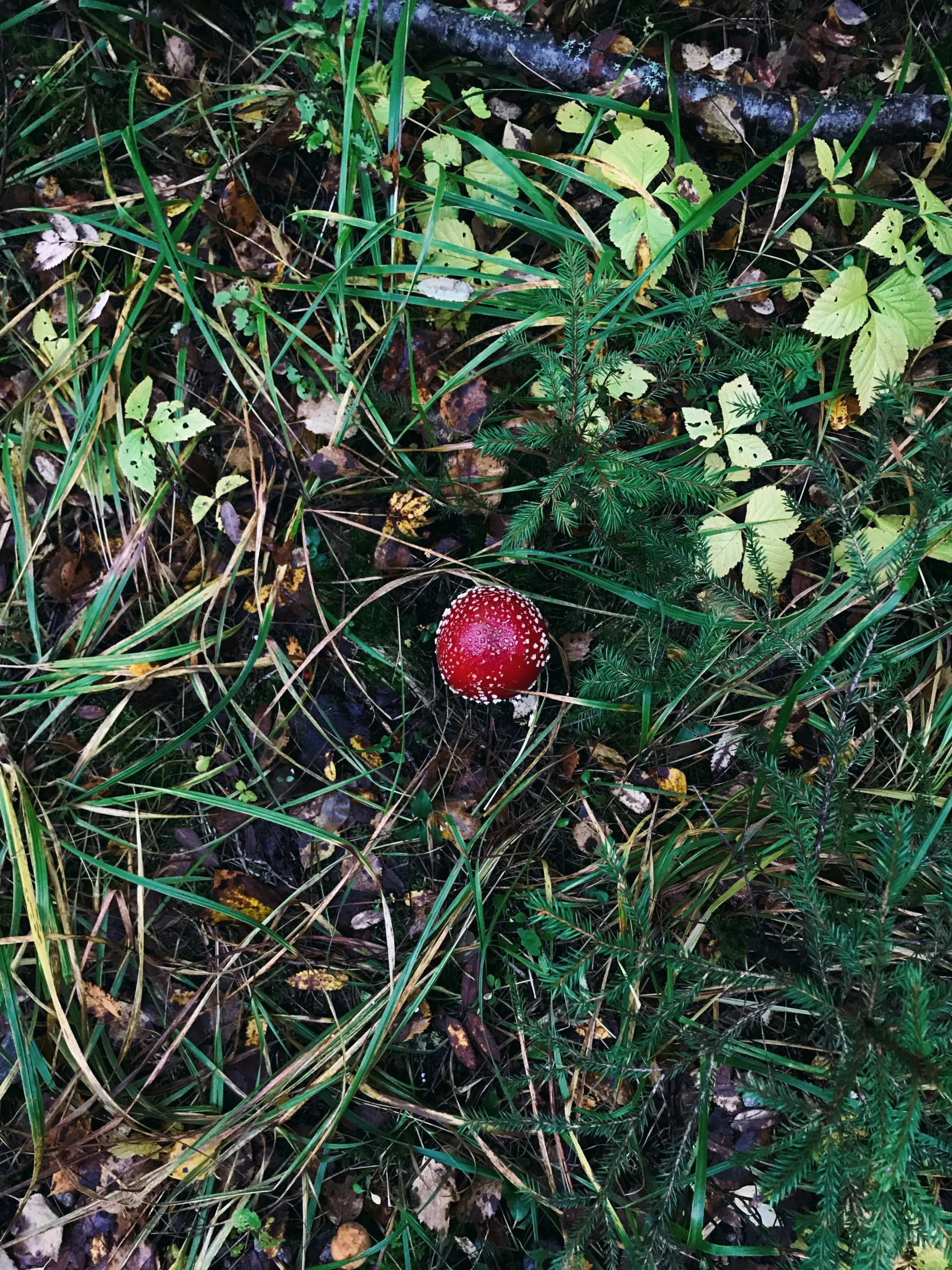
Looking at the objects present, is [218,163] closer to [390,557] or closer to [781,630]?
[390,557]

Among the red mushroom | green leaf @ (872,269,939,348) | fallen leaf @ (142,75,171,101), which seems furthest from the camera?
fallen leaf @ (142,75,171,101)

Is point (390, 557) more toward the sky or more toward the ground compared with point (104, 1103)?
more toward the sky

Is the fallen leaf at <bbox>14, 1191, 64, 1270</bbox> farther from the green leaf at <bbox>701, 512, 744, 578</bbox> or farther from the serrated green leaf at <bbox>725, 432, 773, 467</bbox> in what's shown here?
the serrated green leaf at <bbox>725, 432, 773, 467</bbox>

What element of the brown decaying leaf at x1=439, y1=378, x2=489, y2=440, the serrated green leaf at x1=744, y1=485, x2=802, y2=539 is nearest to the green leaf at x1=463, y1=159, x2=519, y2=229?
the brown decaying leaf at x1=439, y1=378, x2=489, y2=440

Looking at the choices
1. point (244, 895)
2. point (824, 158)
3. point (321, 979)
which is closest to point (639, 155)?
point (824, 158)

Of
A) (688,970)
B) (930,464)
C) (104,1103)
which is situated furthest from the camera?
(104,1103)

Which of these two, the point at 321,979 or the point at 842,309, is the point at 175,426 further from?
the point at 842,309

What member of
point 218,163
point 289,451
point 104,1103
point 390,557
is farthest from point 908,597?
point 104,1103
